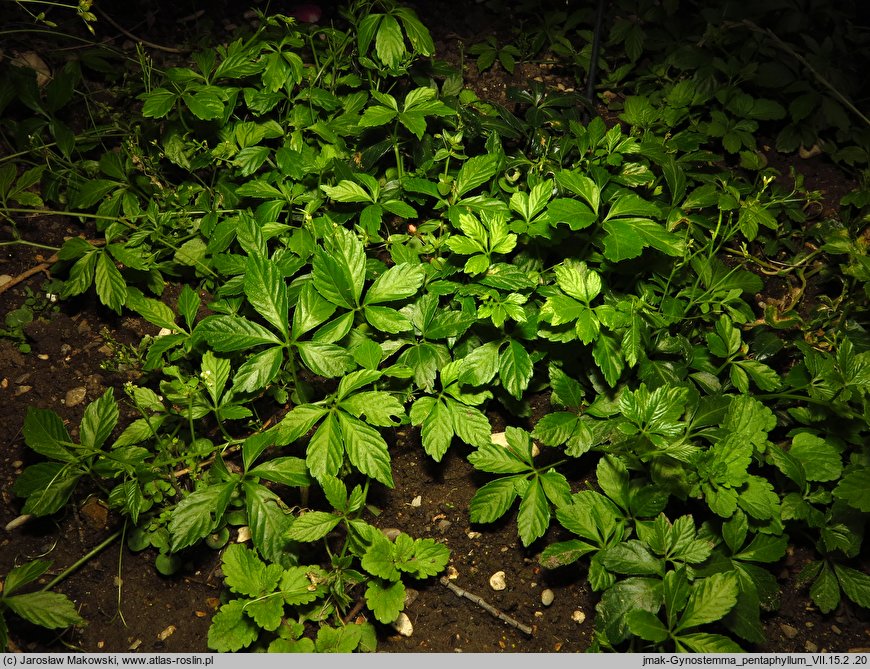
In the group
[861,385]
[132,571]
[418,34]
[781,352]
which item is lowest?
[132,571]

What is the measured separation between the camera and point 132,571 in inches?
72.2

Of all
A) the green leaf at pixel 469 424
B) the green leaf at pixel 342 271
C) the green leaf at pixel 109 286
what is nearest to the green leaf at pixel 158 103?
the green leaf at pixel 109 286

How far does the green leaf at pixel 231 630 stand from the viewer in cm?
161

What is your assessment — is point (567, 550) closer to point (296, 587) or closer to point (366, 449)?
point (366, 449)

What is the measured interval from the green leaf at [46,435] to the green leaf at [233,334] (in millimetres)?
473

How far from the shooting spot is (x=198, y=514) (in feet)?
5.56

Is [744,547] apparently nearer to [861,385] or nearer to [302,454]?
[861,385]

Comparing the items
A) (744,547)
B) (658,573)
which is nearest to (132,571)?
(658,573)

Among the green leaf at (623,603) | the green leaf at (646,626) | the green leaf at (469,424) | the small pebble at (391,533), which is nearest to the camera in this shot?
the green leaf at (646,626)

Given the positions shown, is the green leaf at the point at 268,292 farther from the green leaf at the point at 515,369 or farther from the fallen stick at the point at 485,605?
the fallen stick at the point at 485,605

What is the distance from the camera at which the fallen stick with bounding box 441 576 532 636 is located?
1.78 meters

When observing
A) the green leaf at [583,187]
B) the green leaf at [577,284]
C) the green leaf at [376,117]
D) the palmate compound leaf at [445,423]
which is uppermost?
the green leaf at [583,187]

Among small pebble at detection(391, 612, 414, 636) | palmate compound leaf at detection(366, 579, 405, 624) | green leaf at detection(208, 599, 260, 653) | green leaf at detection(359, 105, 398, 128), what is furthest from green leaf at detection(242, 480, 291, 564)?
green leaf at detection(359, 105, 398, 128)

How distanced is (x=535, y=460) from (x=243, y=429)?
0.95 meters
